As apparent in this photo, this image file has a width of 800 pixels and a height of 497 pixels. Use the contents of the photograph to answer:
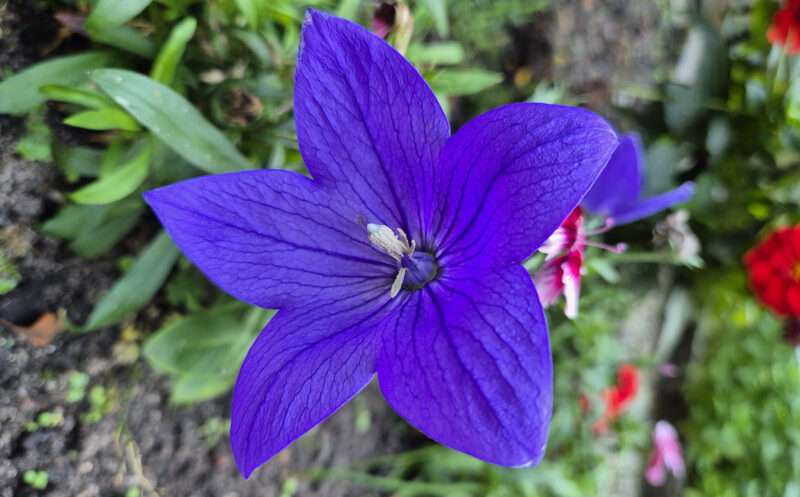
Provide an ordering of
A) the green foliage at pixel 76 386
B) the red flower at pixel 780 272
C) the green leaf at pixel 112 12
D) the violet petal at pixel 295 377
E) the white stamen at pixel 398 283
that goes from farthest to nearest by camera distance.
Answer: the red flower at pixel 780 272 → the green foliage at pixel 76 386 → the green leaf at pixel 112 12 → the white stamen at pixel 398 283 → the violet petal at pixel 295 377

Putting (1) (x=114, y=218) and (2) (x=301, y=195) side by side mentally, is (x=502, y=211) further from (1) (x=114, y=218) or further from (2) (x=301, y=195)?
(1) (x=114, y=218)

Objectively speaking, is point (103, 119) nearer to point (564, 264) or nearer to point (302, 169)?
point (302, 169)

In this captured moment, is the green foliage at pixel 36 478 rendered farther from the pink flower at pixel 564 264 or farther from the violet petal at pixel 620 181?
the violet petal at pixel 620 181

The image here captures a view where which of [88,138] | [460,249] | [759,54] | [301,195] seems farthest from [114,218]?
[759,54]

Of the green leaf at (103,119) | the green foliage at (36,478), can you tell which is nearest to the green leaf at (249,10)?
the green leaf at (103,119)

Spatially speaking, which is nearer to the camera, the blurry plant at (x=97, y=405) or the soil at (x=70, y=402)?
the soil at (x=70, y=402)

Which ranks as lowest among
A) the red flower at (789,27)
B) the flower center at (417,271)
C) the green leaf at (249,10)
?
the red flower at (789,27)

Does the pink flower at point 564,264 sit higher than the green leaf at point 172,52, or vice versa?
the green leaf at point 172,52
